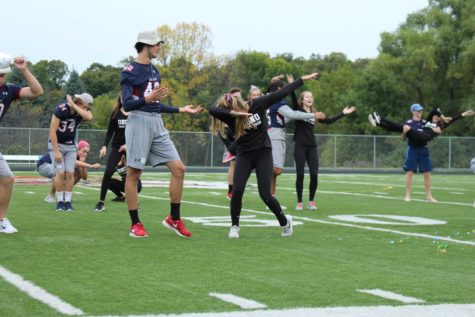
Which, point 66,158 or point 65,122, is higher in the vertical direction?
point 65,122

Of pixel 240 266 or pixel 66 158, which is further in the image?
pixel 66 158

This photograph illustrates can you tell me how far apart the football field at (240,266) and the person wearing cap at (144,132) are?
0.39 m

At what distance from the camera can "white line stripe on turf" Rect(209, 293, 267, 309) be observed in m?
5.09

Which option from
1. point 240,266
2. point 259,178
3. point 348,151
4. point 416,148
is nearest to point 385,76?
point 348,151

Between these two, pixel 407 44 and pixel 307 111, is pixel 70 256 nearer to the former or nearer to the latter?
pixel 307 111

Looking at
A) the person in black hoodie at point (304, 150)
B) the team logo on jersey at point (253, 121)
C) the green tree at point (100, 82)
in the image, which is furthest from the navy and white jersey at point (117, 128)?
the green tree at point (100, 82)

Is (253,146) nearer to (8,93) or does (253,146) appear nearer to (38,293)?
(8,93)

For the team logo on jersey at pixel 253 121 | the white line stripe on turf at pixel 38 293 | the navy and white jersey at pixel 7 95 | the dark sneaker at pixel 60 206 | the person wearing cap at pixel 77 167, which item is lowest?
the white line stripe on turf at pixel 38 293

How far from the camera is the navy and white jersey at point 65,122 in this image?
1177cm

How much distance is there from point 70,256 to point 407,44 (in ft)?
180

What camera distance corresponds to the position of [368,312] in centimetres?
493

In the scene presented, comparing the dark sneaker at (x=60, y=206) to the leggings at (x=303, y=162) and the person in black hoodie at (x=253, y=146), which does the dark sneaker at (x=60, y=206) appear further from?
the person in black hoodie at (x=253, y=146)

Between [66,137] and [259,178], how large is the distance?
4102 millimetres

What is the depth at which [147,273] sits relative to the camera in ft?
20.6
